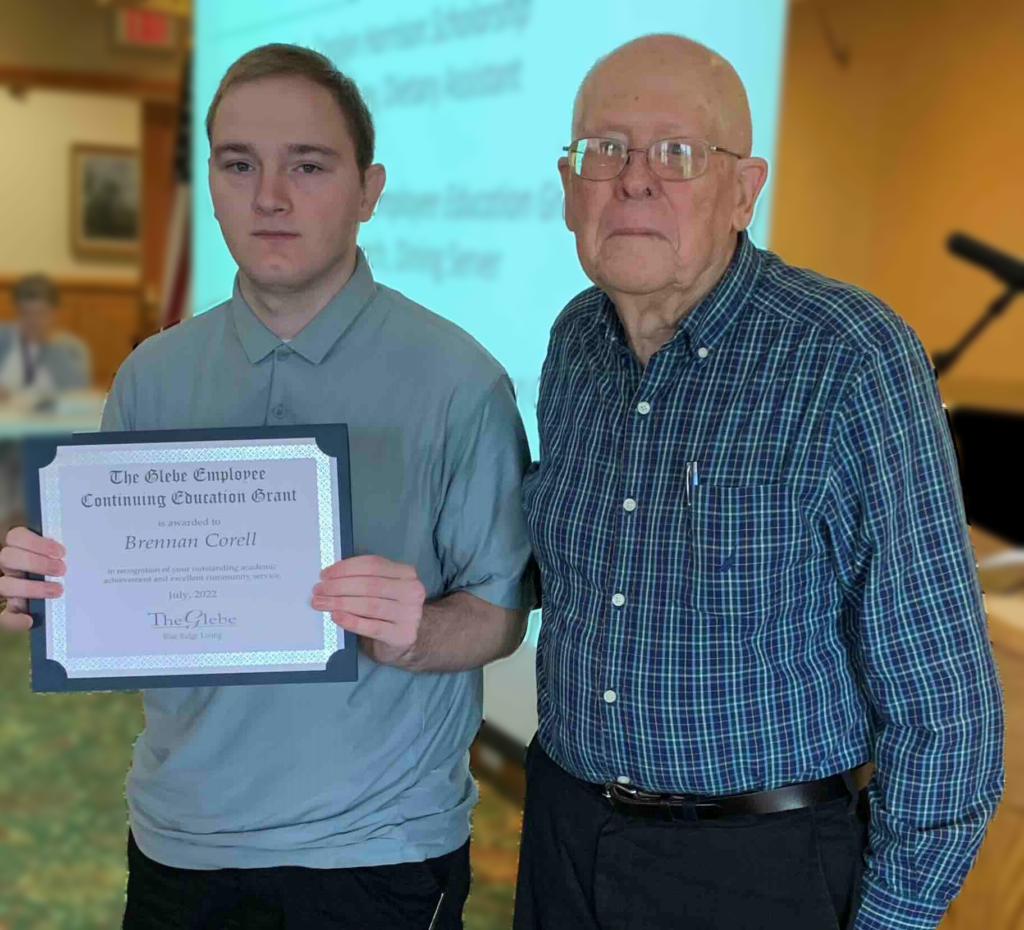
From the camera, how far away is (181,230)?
18.5 feet

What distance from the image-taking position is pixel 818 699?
1.15 meters

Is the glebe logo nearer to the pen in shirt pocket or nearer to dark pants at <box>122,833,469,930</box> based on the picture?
dark pants at <box>122,833,469,930</box>

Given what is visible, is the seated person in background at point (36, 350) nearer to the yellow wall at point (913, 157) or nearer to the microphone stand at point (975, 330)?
the yellow wall at point (913, 157)

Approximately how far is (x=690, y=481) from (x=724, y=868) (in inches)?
15.8

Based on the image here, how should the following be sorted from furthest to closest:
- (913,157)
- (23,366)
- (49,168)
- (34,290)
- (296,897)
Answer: (49,168)
(913,157)
(23,366)
(34,290)
(296,897)

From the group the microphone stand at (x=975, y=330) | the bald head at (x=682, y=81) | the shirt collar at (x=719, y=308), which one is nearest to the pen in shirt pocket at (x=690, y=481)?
the shirt collar at (x=719, y=308)

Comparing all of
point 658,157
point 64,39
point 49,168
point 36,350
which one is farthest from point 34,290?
point 49,168

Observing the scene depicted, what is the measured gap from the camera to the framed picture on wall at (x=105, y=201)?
10.3m

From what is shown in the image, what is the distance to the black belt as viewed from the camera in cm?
117

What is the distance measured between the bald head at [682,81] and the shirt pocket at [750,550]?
365 millimetres

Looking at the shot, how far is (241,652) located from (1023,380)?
17.5ft

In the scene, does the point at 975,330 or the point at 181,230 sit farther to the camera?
the point at 181,230

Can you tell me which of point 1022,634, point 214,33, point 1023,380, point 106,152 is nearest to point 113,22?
point 106,152

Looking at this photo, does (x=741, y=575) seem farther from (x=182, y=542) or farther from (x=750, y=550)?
(x=182, y=542)
